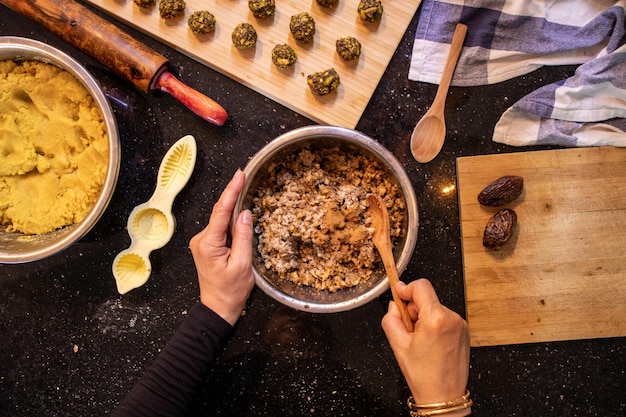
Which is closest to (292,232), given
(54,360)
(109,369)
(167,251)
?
(167,251)

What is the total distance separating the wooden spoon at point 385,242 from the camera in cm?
128

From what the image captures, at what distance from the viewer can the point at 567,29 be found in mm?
1530

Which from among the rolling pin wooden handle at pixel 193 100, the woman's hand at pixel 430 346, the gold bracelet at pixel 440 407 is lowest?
the gold bracelet at pixel 440 407

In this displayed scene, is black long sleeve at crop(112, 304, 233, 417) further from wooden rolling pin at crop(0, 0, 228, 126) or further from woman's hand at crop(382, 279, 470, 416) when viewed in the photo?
wooden rolling pin at crop(0, 0, 228, 126)

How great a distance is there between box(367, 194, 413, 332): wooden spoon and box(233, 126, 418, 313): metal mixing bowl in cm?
5

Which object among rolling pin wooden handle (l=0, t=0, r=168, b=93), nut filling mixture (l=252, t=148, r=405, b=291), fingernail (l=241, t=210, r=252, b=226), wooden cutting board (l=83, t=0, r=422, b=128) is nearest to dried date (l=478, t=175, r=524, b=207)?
nut filling mixture (l=252, t=148, r=405, b=291)

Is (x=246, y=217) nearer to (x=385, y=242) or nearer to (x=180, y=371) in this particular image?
(x=385, y=242)

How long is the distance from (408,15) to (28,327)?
5.35ft

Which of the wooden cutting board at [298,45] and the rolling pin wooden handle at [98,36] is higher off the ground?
the wooden cutting board at [298,45]

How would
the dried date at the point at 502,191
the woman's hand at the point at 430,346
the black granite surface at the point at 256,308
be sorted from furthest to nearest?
the black granite surface at the point at 256,308 → the dried date at the point at 502,191 → the woman's hand at the point at 430,346

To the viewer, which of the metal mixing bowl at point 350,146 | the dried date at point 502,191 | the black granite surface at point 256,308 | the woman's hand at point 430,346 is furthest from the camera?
the black granite surface at point 256,308

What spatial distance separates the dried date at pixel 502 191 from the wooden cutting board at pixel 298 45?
1.50 feet

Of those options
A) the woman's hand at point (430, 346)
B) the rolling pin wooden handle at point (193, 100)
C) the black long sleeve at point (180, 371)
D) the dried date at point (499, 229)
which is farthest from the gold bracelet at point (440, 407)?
the rolling pin wooden handle at point (193, 100)

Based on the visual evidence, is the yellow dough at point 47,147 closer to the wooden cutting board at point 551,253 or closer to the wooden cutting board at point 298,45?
the wooden cutting board at point 298,45
